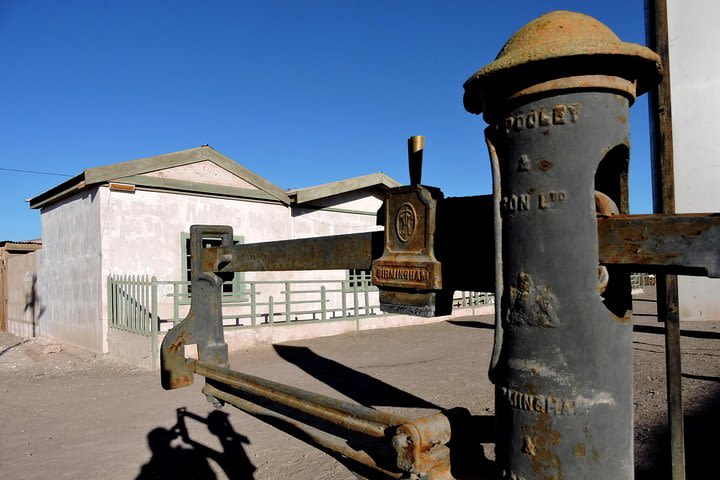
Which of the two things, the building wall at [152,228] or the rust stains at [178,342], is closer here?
the rust stains at [178,342]

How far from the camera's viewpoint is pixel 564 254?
2.75 ft

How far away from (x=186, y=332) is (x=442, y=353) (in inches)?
326

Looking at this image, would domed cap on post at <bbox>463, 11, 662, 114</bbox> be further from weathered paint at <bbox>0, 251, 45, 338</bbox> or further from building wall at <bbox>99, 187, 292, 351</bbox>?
weathered paint at <bbox>0, 251, 45, 338</bbox>

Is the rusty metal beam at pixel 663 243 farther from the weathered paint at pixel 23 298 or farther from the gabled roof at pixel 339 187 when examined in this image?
the weathered paint at pixel 23 298

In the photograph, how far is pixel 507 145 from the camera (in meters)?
0.91

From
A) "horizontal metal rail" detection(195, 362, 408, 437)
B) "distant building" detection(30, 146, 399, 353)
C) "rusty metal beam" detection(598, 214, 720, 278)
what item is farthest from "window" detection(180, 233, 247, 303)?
"rusty metal beam" detection(598, 214, 720, 278)

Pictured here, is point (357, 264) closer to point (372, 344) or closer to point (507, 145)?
point (507, 145)

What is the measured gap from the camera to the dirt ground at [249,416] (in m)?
4.29

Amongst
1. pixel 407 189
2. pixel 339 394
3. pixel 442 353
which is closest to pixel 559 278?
pixel 407 189

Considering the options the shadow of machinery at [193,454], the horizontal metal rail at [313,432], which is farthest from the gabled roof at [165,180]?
the horizontal metal rail at [313,432]

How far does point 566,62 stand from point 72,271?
12541mm

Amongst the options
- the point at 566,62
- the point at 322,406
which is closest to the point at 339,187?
the point at 322,406

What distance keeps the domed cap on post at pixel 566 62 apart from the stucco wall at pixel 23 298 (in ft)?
48.5

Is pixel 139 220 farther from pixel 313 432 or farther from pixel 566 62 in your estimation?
pixel 566 62
